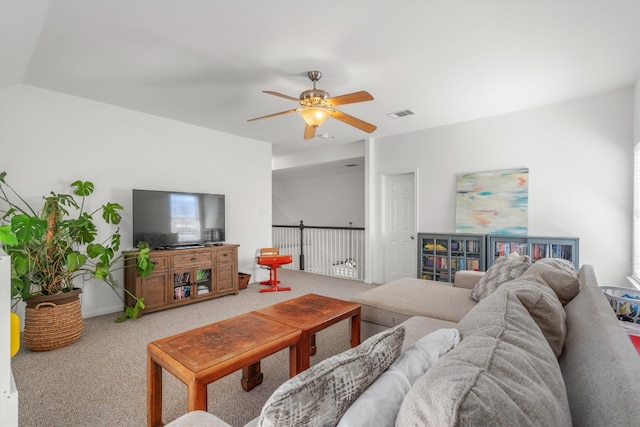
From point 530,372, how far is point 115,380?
8.78 ft

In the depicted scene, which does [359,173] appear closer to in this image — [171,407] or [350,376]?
[171,407]

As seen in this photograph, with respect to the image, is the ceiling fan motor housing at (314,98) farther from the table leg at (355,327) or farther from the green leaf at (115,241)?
the green leaf at (115,241)

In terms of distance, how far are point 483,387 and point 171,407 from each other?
2.06 m

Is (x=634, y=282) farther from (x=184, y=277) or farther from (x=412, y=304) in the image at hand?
(x=184, y=277)

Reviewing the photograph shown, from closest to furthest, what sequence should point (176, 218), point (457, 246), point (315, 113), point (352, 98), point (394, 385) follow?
1. point (394, 385)
2. point (352, 98)
3. point (315, 113)
4. point (176, 218)
5. point (457, 246)

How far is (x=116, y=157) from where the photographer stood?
3877mm

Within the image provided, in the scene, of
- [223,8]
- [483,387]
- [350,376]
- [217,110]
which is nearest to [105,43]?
[223,8]

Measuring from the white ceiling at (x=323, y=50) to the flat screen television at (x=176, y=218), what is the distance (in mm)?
1231

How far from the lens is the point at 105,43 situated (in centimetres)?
243

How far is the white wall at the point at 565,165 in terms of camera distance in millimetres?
3418

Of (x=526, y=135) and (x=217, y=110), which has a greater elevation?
(x=217, y=110)

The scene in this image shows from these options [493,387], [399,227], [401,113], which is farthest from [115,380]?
[399,227]

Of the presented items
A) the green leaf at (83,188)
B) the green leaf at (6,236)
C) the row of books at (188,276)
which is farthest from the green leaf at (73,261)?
the green leaf at (6,236)

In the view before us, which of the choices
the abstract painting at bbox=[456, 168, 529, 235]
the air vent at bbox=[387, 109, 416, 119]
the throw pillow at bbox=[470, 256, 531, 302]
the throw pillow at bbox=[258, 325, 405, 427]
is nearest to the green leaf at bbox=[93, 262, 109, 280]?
the throw pillow at bbox=[258, 325, 405, 427]
